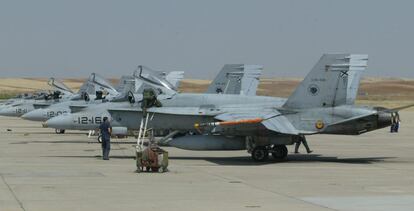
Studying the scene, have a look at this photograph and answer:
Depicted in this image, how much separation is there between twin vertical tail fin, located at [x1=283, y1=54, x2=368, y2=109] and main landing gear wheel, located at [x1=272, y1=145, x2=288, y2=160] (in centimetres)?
127

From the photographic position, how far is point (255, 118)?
20828mm

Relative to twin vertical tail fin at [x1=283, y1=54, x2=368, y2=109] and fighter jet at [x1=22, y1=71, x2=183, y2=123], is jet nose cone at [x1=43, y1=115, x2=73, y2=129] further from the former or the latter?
twin vertical tail fin at [x1=283, y1=54, x2=368, y2=109]

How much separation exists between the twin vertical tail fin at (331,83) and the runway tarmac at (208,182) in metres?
1.77

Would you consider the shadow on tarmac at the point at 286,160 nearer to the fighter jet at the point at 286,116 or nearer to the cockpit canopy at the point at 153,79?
the fighter jet at the point at 286,116

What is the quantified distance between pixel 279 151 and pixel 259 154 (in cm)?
79

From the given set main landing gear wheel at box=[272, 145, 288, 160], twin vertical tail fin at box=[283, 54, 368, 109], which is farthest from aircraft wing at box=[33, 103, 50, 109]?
twin vertical tail fin at box=[283, 54, 368, 109]

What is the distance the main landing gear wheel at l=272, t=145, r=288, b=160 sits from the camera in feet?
72.2

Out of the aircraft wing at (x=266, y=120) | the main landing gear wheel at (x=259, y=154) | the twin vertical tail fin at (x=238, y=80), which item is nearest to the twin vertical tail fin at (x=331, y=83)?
the aircraft wing at (x=266, y=120)

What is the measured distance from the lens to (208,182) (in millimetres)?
15648

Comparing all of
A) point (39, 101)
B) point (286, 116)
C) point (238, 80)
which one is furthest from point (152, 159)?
point (39, 101)

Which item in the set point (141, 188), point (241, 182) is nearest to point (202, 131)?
point (241, 182)

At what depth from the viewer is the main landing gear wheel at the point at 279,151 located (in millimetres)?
22016

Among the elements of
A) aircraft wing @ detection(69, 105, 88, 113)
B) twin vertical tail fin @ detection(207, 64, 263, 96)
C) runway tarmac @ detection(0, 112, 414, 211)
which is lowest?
runway tarmac @ detection(0, 112, 414, 211)

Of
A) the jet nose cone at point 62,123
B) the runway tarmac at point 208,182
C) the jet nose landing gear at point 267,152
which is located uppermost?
the jet nose cone at point 62,123
